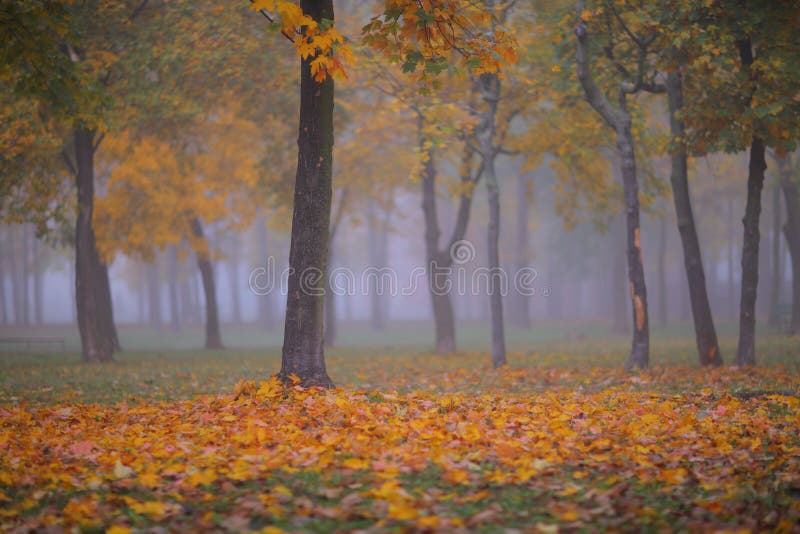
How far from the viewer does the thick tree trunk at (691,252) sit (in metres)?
14.6

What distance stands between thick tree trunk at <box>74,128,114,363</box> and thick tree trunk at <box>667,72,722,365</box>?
14373 millimetres

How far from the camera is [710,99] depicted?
12773 millimetres

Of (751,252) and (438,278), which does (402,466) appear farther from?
(438,278)

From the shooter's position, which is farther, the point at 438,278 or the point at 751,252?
the point at 438,278

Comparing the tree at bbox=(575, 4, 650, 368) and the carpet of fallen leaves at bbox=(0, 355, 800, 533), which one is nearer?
the carpet of fallen leaves at bbox=(0, 355, 800, 533)

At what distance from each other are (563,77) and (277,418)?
11.5 metres

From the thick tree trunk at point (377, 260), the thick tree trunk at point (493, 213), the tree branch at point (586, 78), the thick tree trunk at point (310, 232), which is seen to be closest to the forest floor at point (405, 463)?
the thick tree trunk at point (310, 232)

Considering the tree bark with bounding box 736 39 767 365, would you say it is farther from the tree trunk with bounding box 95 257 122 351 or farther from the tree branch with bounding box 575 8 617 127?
the tree trunk with bounding box 95 257 122 351

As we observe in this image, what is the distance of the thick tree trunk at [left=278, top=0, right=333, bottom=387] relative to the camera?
8594 millimetres

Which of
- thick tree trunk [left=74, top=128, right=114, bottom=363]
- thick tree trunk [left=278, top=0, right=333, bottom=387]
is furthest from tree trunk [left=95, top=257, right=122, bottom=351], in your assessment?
thick tree trunk [left=278, top=0, right=333, bottom=387]

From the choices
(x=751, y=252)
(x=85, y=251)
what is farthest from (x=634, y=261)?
(x=85, y=251)

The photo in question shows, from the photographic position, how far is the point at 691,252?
48.8 ft

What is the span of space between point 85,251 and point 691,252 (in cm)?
1509

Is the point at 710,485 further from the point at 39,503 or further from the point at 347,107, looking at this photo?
the point at 347,107
